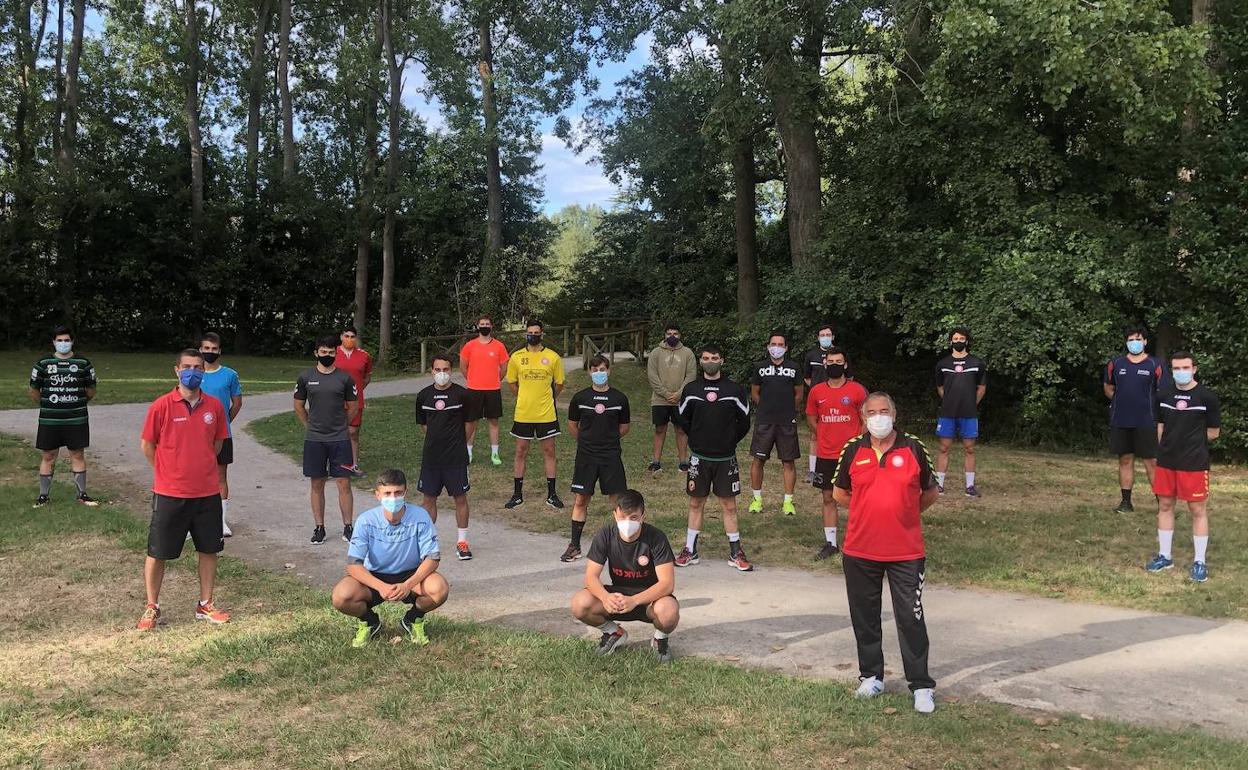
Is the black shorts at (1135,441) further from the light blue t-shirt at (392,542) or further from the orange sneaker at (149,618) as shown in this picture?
the orange sneaker at (149,618)

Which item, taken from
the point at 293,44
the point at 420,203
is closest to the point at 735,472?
the point at 420,203

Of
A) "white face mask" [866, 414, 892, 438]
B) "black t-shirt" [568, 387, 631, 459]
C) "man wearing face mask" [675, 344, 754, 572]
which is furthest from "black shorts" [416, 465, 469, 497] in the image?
"white face mask" [866, 414, 892, 438]

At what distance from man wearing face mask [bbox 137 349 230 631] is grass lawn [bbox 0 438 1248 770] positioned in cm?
33

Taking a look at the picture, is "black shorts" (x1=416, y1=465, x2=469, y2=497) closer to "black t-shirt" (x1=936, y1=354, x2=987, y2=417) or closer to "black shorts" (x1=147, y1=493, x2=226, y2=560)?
"black shorts" (x1=147, y1=493, x2=226, y2=560)

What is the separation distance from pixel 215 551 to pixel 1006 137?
547 inches

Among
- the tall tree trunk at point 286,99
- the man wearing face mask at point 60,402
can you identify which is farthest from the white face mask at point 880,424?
the tall tree trunk at point 286,99

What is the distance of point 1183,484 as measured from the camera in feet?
22.8

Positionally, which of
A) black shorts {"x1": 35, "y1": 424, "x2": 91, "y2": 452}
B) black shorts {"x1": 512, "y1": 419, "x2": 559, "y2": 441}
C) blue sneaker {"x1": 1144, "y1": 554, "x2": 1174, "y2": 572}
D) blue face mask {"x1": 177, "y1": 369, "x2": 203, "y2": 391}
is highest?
blue face mask {"x1": 177, "y1": 369, "x2": 203, "y2": 391}

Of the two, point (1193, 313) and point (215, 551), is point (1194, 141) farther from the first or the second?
point (215, 551)

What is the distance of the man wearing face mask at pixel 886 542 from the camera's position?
14.9ft

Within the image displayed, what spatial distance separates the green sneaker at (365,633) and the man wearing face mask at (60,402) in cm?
572

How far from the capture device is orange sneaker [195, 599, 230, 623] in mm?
5781

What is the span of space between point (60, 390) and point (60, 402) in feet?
0.43

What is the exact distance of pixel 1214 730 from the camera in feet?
13.8
